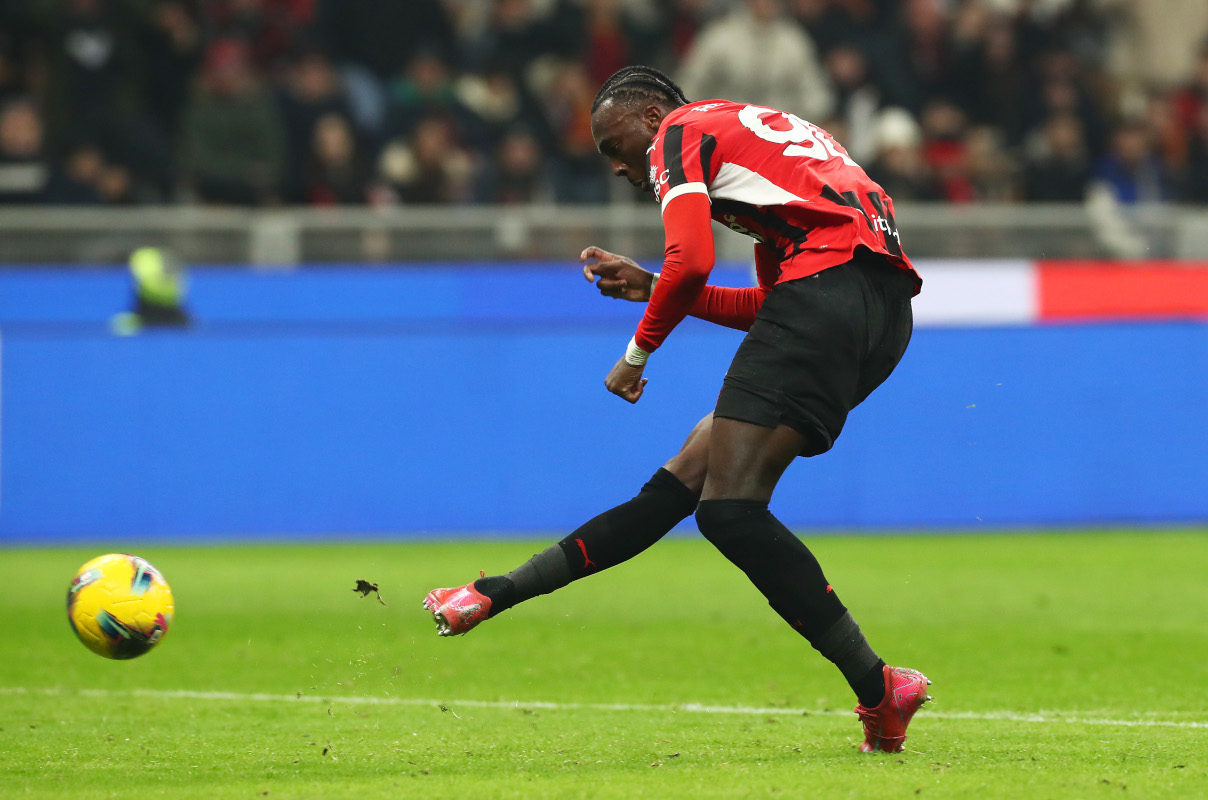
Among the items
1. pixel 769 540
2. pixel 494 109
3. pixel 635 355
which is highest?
pixel 635 355

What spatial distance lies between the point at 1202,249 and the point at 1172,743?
974 cm

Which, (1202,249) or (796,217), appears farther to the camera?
(1202,249)

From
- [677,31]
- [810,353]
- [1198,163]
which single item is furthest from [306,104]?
[810,353]

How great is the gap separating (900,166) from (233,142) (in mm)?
6086

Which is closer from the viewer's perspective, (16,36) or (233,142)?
(233,142)

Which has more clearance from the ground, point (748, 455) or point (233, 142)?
point (748, 455)

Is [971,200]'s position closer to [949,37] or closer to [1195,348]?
[949,37]

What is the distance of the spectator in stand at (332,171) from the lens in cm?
1455

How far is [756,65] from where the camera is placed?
1466 centimetres

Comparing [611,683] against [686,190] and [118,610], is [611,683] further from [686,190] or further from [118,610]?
[686,190]

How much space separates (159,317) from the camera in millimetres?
13000

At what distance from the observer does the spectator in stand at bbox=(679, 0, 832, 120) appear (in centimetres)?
1458

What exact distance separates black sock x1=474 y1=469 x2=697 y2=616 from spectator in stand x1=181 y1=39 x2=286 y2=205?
377 inches

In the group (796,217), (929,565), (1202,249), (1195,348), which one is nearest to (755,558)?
(796,217)
